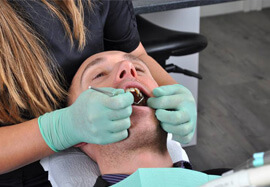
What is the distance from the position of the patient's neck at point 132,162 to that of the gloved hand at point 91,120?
0.10 metres

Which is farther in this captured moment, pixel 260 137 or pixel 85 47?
pixel 260 137

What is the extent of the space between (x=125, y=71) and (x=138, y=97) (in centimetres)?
8

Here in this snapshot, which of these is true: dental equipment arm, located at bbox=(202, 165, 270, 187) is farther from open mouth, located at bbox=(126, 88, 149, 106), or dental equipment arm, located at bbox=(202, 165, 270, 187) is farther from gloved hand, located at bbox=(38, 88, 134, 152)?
open mouth, located at bbox=(126, 88, 149, 106)

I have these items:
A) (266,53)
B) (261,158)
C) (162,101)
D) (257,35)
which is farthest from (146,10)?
(257,35)

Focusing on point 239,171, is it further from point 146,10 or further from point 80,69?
point 146,10

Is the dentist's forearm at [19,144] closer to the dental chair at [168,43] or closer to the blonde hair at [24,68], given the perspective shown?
the blonde hair at [24,68]

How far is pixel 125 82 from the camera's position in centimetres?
129

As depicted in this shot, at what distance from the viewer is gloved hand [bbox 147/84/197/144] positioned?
1.21m

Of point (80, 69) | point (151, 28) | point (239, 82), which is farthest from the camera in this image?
point (239, 82)

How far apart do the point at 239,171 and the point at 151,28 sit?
1.28m

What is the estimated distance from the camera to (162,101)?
1.23 metres

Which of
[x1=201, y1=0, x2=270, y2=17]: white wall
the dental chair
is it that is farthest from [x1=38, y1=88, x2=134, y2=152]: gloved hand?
[x1=201, y1=0, x2=270, y2=17]: white wall

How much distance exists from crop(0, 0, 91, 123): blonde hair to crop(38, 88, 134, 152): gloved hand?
0.10 m

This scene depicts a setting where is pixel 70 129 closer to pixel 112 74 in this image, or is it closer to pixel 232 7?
pixel 112 74
